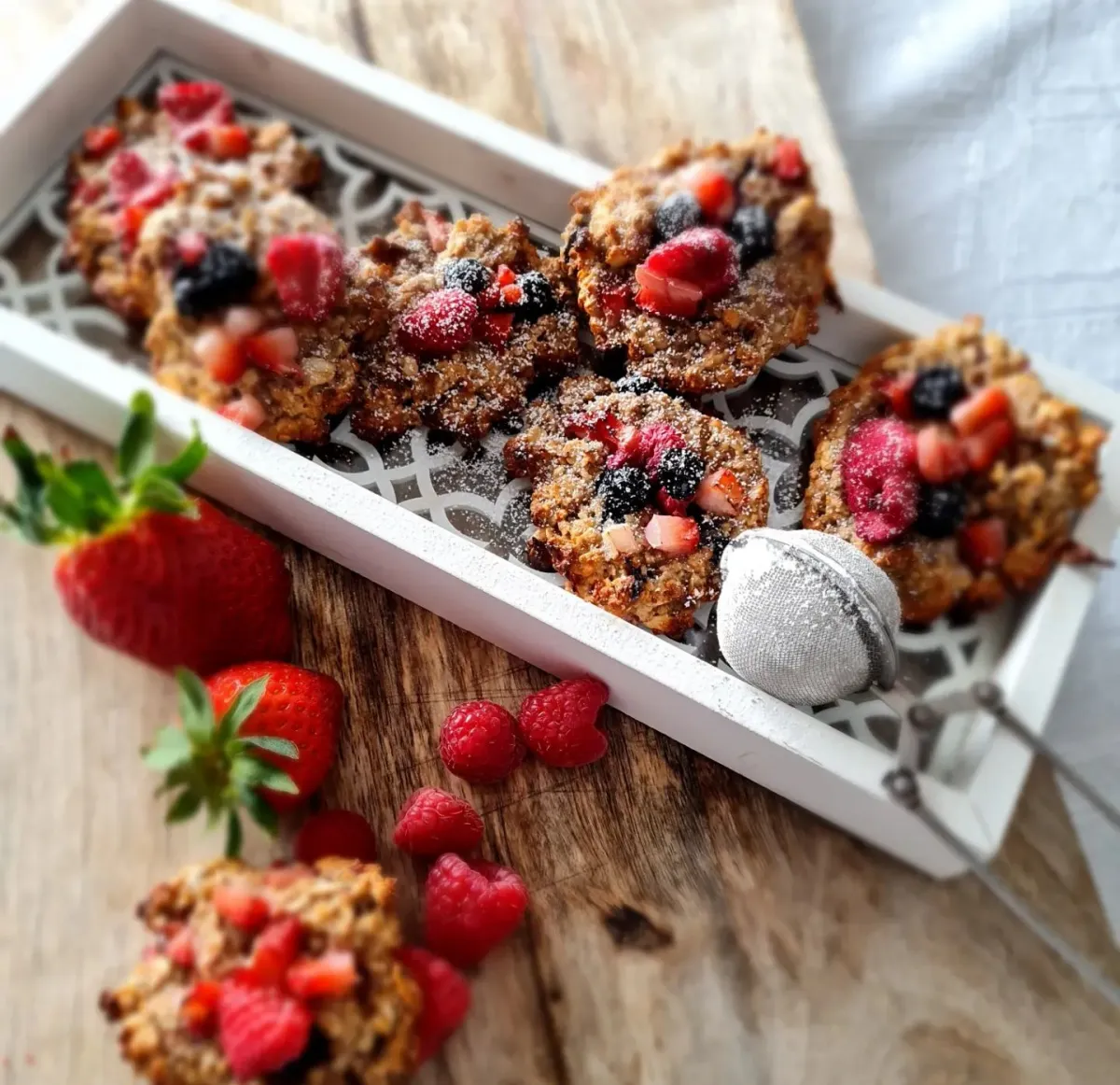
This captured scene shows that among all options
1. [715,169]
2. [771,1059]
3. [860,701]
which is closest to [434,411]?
[715,169]

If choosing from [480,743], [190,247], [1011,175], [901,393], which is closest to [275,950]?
[480,743]

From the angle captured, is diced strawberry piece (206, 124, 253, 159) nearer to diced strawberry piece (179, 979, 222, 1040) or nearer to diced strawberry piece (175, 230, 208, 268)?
diced strawberry piece (175, 230, 208, 268)

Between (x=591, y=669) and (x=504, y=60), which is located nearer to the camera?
(x=591, y=669)

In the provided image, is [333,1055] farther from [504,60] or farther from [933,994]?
[504,60]

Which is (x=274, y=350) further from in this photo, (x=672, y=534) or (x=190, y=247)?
(x=672, y=534)

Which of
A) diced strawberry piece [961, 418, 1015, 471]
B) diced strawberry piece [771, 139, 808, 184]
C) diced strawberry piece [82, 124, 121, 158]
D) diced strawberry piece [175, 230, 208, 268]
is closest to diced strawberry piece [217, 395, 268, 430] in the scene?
diced strawberry piece [175, 230, 208, 268]
